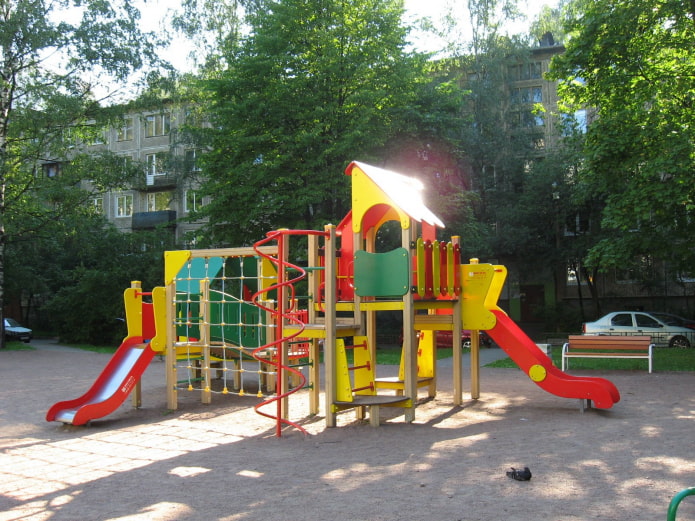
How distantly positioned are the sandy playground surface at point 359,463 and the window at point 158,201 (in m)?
33.4

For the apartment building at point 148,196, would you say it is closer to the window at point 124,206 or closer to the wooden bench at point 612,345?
the window at point 124,206

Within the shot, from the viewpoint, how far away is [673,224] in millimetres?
17391

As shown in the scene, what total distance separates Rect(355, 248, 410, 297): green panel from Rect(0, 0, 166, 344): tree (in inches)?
682

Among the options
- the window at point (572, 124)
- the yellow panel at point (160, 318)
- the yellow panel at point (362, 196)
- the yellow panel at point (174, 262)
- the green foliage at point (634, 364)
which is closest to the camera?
the yellow panel at point (362, 196)

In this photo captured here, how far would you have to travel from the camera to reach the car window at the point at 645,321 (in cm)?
2319

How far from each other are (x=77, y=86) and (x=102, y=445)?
62.1ft

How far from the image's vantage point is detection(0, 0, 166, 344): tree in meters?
22.2

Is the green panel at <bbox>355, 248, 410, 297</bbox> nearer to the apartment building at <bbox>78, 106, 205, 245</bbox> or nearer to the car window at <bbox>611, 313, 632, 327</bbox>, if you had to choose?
the car window at <bbox>611, 313, 632, 327</bbox>

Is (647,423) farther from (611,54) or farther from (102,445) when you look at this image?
(611,54)

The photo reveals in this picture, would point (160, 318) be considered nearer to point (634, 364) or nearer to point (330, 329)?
point (330, 329)

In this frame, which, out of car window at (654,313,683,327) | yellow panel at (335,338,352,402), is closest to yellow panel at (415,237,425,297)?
yellow panel at (335,338,352,402)

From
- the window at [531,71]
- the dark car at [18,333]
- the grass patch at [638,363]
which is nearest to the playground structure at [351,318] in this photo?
the grass patch at [638,363]

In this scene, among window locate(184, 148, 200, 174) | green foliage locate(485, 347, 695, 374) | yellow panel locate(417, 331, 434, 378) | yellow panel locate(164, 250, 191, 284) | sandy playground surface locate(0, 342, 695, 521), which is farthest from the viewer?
window locate(184, 148, 200, 174)

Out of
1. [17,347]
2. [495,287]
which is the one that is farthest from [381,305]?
[17,347]
